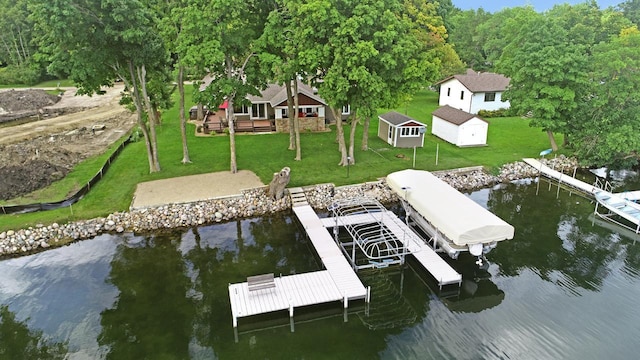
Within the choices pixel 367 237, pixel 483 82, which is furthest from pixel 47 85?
pixel 367 237

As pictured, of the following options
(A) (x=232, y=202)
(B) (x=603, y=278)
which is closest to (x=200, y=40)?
(A) (x=232, y=202)

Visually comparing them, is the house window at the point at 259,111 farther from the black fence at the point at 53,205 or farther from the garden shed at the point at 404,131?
the black fence at the point at 53,205

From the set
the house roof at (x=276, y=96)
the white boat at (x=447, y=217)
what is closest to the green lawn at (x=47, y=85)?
the house roof at (x=276, y=96)

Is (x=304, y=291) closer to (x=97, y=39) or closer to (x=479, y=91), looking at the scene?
(x=97, y=39)

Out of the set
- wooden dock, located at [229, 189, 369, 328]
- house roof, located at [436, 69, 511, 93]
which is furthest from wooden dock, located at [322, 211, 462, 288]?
house roof, located at [436, 69, 511, 93]

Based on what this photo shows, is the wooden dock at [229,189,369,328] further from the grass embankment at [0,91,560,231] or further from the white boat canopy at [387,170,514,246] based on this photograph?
the grass embankment at [0,91,560,231]
